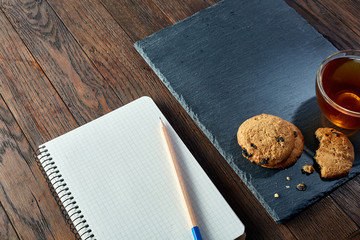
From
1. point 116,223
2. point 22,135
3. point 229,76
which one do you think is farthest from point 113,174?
point 229,76

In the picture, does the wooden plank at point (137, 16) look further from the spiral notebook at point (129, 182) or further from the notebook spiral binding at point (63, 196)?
the notebook spiral binding at point (63, 196)

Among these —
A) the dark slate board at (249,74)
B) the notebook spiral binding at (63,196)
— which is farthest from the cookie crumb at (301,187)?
the notebook spiral binding at (63,196)

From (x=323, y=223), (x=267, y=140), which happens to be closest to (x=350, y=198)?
(x=323, y=223)

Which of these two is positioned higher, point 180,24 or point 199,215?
point 180,24

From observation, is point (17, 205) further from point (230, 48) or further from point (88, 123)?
point (230, 48)

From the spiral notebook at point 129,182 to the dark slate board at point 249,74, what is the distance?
3.3 inches

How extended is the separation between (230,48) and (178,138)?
271 millimetres

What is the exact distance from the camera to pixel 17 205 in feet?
2.25

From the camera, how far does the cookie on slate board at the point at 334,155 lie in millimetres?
684

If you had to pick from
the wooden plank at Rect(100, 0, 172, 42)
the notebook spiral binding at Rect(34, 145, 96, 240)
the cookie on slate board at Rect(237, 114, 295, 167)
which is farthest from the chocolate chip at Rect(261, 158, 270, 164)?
the wooden plank at Rect(100, 0, 172, 42)

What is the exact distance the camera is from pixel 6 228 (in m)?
0.67

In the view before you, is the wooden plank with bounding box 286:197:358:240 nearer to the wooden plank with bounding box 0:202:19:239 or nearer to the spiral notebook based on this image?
the spiral notebook

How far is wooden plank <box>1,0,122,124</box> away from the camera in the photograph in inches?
31.7

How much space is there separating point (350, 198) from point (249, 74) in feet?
1.03
